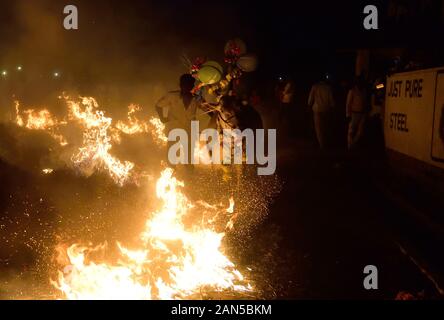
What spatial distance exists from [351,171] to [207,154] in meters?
2.90

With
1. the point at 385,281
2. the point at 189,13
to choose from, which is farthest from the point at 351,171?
the point at 189,13

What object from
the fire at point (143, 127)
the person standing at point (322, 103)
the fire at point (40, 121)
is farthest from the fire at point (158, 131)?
the person standing at point (322, 103)

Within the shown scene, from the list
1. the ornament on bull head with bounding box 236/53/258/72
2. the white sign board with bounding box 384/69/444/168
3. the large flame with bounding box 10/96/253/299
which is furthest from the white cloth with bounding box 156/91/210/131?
the white sign board with bounding box 384/69/444/168

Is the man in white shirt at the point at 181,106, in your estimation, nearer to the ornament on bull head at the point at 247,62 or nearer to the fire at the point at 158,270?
the ornament on bull head at the point at 247,62

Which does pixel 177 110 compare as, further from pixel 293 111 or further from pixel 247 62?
pixel 293 111

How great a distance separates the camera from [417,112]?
7312mm

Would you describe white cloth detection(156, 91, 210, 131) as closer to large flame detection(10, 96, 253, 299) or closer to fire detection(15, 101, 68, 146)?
large flame detection(10, 96, 253, 299)

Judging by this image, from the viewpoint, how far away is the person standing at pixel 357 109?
10711 mm

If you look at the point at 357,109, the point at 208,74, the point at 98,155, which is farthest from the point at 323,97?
the point at 98,155

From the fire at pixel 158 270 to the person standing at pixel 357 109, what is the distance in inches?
254

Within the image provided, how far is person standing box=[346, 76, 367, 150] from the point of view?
1071 cm

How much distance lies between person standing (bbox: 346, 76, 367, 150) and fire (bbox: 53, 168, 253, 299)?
21.2 ft
